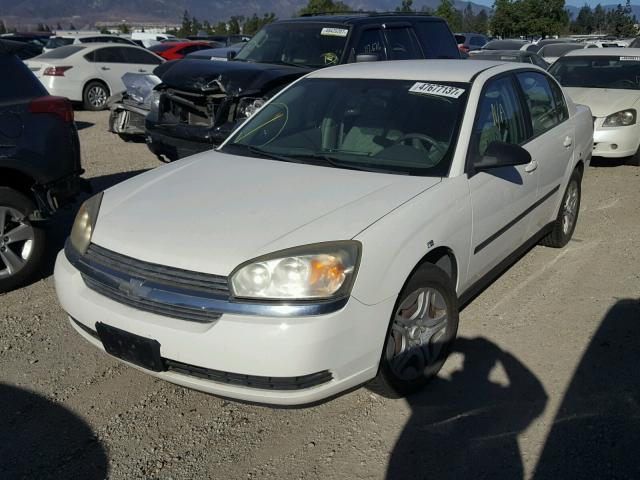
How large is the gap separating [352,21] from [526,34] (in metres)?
41.1

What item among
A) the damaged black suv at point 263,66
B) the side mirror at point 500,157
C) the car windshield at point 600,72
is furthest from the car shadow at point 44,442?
the car windshield at point 600,72

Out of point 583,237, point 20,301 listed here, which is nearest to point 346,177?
point 20,301

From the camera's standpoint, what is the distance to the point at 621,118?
27.2 feet

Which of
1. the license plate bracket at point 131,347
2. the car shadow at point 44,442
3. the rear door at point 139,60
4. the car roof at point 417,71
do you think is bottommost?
the car shadow at point 44,442

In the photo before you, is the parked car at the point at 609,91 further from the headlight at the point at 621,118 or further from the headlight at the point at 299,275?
the headlight at the point at 299,275

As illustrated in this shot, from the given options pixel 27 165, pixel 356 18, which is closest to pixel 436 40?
pixel 356 18

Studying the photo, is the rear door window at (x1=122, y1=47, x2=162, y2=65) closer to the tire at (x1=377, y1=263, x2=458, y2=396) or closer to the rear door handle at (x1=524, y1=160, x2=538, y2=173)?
the rear door handle at (x1=524, y1=160, x2=538, y2=173)

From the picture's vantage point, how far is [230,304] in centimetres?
264

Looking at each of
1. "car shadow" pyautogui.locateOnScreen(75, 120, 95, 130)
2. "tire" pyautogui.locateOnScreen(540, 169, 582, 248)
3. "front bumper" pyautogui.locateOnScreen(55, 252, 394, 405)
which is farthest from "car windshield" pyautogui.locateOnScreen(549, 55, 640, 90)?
"car shadow" pyautogui.locateOnScreen(75, 120, 95, 130)

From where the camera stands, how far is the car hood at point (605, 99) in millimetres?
8352

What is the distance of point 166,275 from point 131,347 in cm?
36

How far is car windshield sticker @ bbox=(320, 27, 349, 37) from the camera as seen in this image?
7.43 metres

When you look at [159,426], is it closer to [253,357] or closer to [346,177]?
[253,357]

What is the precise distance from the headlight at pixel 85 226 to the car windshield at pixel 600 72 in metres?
7.95
